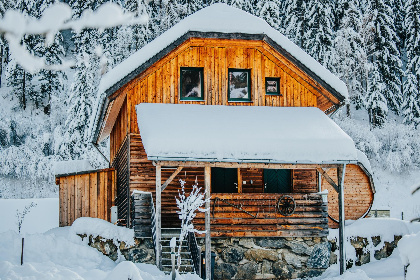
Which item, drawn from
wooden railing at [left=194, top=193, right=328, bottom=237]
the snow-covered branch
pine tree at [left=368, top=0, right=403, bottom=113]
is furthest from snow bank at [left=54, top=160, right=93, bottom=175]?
pine tree at [left=368, top=0, right=403, bottom=113]

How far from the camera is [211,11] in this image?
18.4 meters

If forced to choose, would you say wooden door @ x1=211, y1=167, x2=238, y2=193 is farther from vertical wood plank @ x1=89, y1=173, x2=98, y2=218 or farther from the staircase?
vertical wood plank @ x1=89, y1=173, x2=98, y2=218

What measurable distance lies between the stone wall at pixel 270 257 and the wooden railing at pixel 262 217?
1.21ft

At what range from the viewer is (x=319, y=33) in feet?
155

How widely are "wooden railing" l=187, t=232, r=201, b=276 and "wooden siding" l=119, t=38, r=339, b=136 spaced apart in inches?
160

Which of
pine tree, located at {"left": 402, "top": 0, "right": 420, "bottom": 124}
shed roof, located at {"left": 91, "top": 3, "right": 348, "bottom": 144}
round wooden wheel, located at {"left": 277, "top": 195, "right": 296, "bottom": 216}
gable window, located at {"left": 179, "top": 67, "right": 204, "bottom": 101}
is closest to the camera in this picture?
shed roof, located at {"left": 91, "top": 3, "right": 348, "bottom": 144}

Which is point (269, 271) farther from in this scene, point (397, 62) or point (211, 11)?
point (397, 62)

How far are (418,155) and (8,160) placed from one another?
30825 mm

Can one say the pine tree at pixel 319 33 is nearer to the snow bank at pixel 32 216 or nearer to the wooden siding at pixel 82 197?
the snow bank at pixel 32 216

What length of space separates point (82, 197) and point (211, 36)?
287 inches

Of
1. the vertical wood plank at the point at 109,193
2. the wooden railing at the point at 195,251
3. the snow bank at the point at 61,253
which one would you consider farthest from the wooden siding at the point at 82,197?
the wooden railing at the point at 195,251

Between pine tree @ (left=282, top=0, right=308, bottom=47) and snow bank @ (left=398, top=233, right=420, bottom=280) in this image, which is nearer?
snow bank @ (left=398, top=233, right=420, bottom=280)

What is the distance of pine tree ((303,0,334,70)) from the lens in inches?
1837

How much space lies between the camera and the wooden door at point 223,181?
59.6 ft
